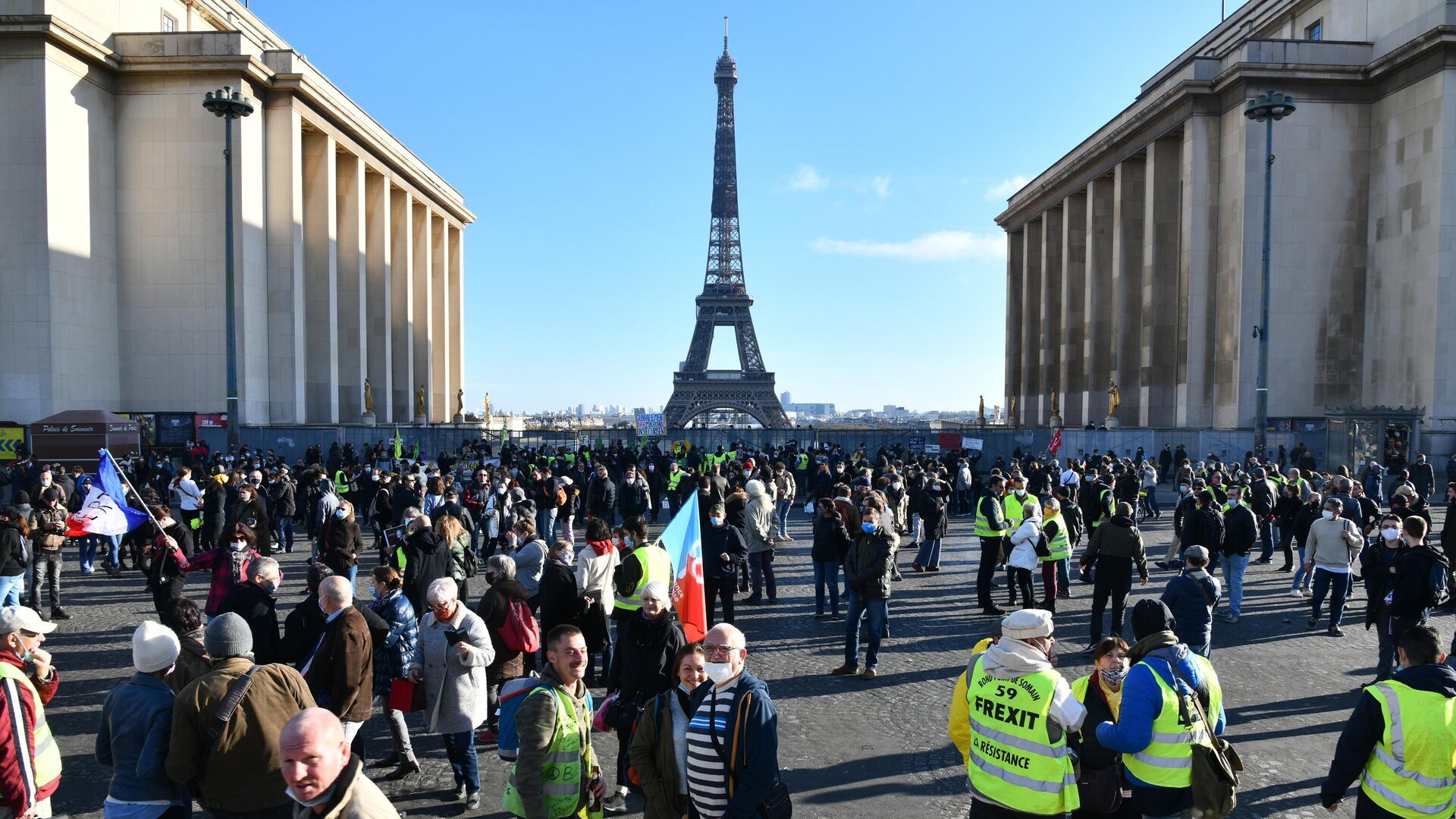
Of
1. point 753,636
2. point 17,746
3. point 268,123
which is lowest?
point 753,636

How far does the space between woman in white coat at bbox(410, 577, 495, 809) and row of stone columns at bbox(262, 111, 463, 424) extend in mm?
30649

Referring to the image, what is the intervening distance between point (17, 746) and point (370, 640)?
1.74 m

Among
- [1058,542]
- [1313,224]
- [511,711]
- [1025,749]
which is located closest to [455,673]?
[511,711]

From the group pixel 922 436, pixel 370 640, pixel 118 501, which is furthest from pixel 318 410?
pixel 370 640

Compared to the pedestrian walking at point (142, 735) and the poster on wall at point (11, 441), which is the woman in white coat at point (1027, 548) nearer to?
the pedestrian walking at point (142, 735)

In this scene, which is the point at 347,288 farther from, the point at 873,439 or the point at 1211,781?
the point at 1211,781

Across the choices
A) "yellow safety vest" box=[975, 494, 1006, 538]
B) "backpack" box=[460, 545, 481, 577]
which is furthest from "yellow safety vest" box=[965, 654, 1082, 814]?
"yellow safety vest" box=[975, 494, 1006, 538]

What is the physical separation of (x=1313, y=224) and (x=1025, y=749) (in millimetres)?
37013

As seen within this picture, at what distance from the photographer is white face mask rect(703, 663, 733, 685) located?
13.3ft

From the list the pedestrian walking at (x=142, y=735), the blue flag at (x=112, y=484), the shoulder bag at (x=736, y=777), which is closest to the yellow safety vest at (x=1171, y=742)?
the shoulder bag at (x=736, y=777)

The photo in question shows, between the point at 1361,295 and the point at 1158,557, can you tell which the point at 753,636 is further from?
the point at 1361,295

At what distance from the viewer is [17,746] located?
444 centimetres

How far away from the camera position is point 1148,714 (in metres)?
4.27

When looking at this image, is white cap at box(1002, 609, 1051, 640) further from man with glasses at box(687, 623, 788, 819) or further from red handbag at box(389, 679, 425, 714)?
red handbag at box(389, 679, 425, 714)
